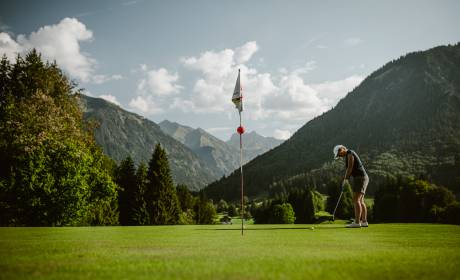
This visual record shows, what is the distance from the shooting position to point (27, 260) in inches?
264

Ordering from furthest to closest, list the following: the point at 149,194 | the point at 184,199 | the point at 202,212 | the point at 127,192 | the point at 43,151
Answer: the point at 202,212, the point at 184,199, the point at 127,192, the point at 149,194, the point at 43,151

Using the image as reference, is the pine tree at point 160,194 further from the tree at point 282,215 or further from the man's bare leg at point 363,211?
the tree at point 282,215

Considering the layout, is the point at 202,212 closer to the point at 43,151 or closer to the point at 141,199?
the point at 141,199

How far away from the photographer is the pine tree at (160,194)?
64494 millimetres

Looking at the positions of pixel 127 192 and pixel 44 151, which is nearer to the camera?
pixel 44 151

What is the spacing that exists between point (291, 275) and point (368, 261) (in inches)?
83.1

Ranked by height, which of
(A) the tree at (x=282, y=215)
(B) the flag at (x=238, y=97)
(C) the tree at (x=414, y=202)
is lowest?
(A) the tree at (x=282, y=215)

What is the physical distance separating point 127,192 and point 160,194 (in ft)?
19.8

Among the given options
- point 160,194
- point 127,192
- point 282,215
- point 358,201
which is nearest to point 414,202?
point 282,215

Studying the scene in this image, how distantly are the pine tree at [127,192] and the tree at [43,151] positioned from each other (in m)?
26.0

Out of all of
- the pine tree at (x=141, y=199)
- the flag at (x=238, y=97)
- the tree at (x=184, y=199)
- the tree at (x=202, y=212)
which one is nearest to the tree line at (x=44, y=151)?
the flag at (x=238, y=97)

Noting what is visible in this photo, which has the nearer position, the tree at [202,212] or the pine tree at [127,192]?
the pine tree at [127,192]

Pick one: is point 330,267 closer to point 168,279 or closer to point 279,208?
point 168,279

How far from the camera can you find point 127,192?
2594 inches
